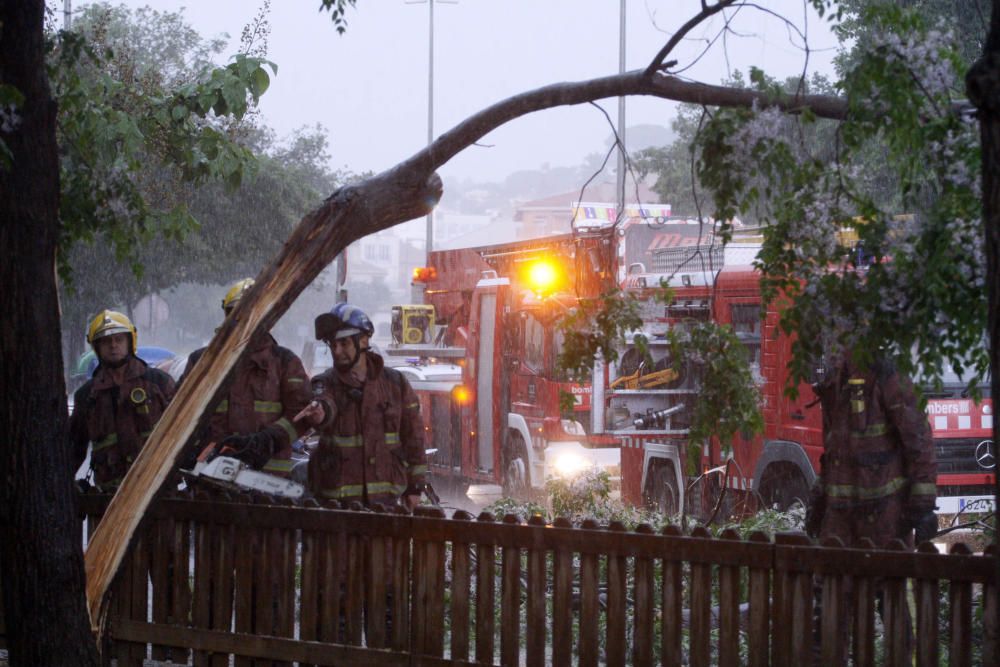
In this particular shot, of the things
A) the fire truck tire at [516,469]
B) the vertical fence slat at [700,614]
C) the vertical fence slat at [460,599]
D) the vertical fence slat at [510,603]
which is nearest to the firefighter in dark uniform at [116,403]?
the vertical fence slat at [460,599]

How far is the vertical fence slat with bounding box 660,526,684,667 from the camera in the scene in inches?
199

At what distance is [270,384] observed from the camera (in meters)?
7.20

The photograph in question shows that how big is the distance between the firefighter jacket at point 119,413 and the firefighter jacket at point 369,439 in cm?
93

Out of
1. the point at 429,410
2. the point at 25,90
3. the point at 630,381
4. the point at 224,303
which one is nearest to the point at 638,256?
the point at 630,381

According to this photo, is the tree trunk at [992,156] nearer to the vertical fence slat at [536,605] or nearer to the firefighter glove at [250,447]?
the vertical fence slat at [536,605]

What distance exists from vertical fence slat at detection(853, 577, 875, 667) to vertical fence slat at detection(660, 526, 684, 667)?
0.67 m

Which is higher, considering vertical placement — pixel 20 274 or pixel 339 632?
pixel 20 274

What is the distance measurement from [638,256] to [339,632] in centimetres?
790

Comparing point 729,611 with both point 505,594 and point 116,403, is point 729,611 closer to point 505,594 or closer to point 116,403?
point 505,594

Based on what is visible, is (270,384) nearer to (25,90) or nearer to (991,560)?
(25,90)

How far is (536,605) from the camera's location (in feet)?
17.7

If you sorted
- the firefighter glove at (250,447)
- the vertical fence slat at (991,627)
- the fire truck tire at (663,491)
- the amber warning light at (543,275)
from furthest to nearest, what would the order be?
the amber warning light at (543,275) < the fire truck tire at (663,491) < the firefighter glove at (250,447) < the vertical fence slat at (991,627)

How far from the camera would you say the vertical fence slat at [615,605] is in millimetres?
5152

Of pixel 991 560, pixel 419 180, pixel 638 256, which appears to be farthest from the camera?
pixel 638 256
